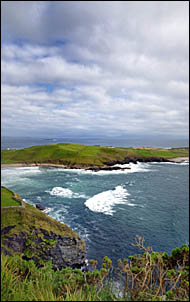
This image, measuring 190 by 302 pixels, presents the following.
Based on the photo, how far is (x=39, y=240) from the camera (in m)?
21.0

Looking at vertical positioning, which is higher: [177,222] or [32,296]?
[32,296]

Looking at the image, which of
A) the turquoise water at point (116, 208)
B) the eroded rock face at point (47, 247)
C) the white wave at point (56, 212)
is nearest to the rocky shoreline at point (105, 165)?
the turquoise water at point (116, 208)

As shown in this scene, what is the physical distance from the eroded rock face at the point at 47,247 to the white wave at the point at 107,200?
47.9 ft

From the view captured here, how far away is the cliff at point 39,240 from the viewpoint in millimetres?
19672

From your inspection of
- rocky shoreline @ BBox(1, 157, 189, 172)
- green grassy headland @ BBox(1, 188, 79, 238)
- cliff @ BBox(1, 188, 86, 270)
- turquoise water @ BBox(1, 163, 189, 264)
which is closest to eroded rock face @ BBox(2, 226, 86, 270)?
cliff @ BBox(1, 188, 86, 270)

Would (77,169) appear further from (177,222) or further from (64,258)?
(64,258)

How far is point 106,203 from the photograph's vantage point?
40594 mm

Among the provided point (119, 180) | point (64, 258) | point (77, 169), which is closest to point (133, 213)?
point (64, 258)

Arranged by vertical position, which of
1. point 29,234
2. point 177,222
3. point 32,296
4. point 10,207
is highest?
point 32,296

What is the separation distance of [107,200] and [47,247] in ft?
77.4

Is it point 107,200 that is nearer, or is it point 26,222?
point 26,222

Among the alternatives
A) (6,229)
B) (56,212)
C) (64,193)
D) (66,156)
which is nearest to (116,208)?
(56,212)

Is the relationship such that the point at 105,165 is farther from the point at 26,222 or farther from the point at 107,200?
the point at 26,222

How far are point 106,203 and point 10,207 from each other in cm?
2136
